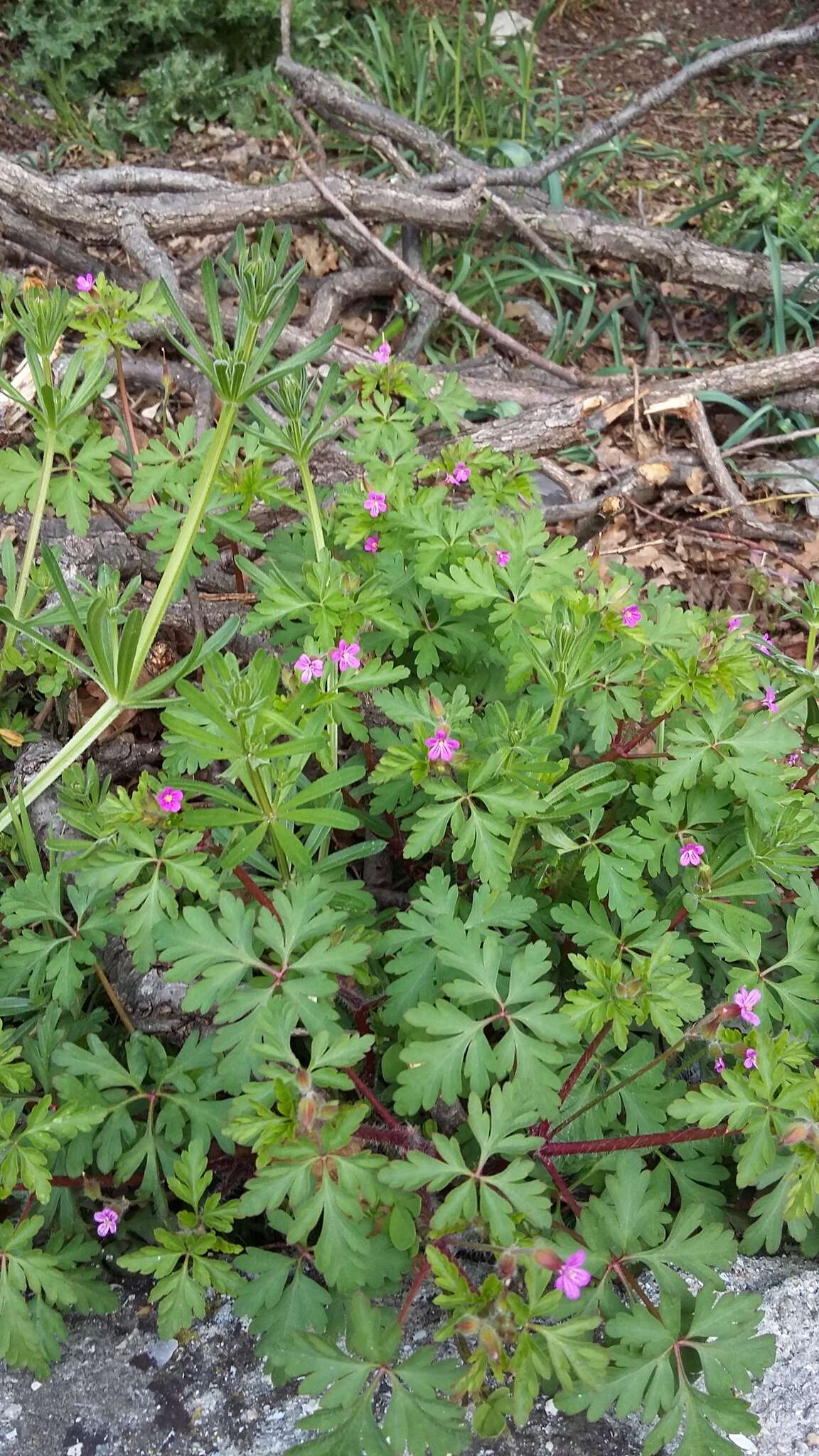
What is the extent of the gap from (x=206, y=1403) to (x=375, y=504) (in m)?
1.65

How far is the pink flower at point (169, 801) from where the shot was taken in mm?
1632

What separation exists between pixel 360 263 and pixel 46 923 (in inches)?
129

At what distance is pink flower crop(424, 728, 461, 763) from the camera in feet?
5.55

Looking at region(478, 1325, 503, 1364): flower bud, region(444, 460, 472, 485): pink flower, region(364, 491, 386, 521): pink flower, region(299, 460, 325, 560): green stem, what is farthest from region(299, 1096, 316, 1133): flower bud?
region(444, 460, 472, 485): pink flower

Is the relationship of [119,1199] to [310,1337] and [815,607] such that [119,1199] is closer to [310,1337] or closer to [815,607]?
[310,1337]

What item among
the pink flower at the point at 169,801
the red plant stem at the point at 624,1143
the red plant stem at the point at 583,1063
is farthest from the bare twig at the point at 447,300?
the red plant stem at the point at 624,1143

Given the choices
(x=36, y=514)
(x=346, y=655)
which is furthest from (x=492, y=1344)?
(x=36, y=514)

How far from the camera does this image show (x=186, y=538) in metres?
1.72

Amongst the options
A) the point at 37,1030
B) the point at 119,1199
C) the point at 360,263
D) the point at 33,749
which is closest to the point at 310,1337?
the point at 119,1199

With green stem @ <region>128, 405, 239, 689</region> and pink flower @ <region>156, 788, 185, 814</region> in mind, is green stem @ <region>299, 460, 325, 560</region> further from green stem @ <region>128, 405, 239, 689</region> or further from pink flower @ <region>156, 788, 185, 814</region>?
pink flower @ <region>156, 788, 185, 814</region>

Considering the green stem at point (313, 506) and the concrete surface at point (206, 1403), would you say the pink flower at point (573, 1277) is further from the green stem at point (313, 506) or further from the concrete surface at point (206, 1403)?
the green stem at point (313, 506)

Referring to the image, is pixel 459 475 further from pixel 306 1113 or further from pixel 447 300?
pixel 447 300

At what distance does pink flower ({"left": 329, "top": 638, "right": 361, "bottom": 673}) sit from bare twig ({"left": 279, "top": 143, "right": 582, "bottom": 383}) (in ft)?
7.59

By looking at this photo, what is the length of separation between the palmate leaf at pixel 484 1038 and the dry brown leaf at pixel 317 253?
3529 millimetres
